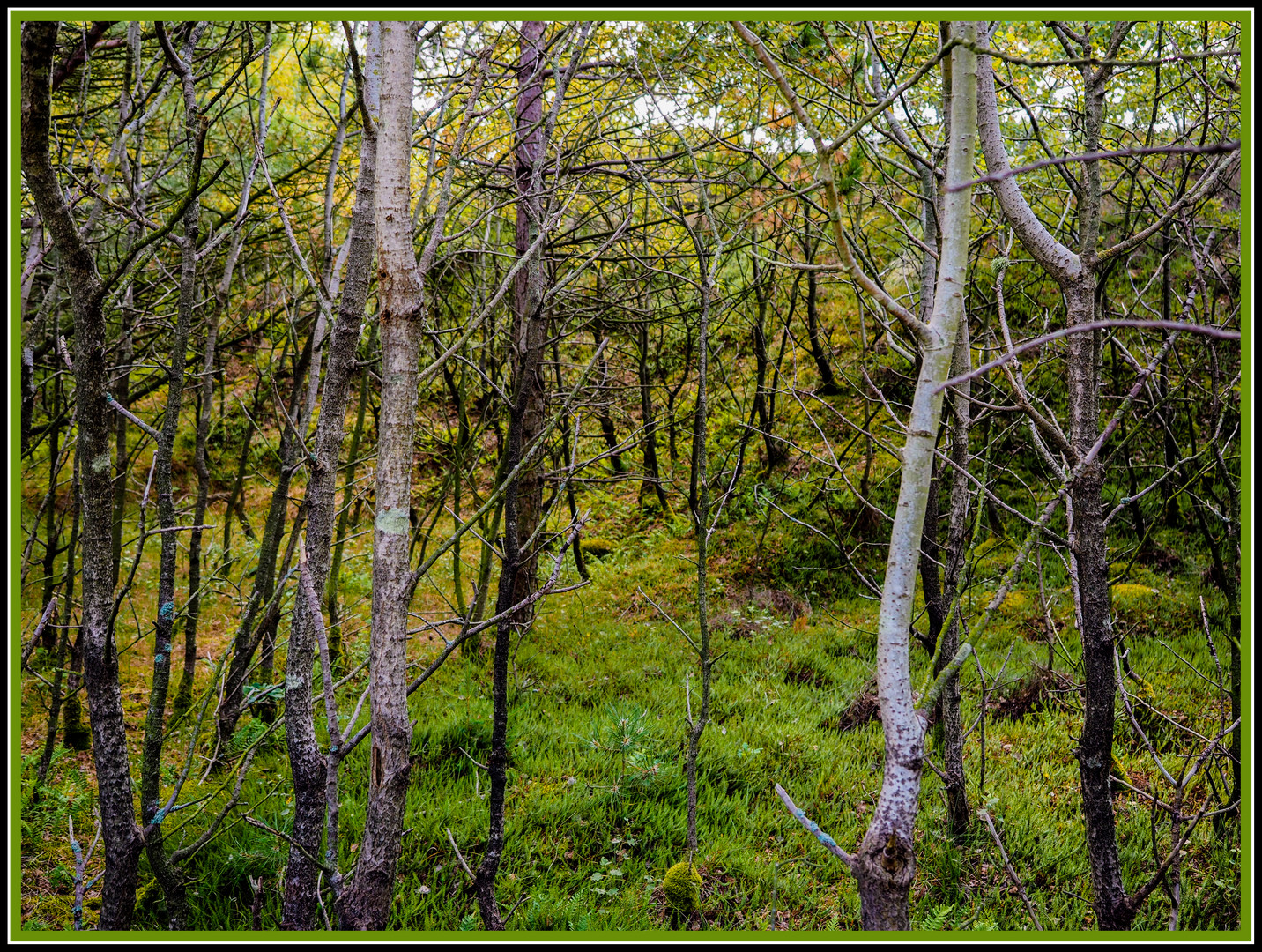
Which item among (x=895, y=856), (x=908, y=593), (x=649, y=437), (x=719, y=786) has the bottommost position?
(x=719, y=786)

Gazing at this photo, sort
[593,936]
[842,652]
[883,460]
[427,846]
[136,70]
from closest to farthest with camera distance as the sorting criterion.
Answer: [593,936] < [136,70] < [427,846] < [842,652] < [883,460]

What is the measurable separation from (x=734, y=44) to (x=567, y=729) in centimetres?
403

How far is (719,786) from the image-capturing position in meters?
3.81

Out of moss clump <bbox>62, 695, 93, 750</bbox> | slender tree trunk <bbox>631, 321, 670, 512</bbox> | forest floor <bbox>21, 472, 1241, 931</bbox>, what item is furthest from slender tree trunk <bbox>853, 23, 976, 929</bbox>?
slender tree trunk <bbox>631, 321, 670, 512</bbox>

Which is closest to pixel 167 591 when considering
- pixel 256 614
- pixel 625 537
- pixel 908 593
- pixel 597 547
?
pixel 256 614

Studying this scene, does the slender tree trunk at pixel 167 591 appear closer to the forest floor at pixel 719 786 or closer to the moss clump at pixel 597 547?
the forest floor at pixel 719 786

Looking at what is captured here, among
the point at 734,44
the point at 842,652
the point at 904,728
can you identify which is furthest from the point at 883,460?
the point at 904,728

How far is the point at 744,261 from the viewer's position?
338 inches

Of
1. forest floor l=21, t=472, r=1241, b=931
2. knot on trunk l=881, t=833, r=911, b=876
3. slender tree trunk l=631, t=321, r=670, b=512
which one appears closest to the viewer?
knot on trunk l=881, t=833, r=911, b=876

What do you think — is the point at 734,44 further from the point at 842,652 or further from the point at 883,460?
the point at 883,460

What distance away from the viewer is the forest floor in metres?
3.00

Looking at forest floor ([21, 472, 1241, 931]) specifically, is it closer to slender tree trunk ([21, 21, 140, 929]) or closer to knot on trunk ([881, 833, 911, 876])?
slender tree trunk ([21, 21, 140, 929])

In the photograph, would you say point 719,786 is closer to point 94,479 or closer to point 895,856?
point 895,856

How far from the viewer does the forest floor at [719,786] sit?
300 centimetres
